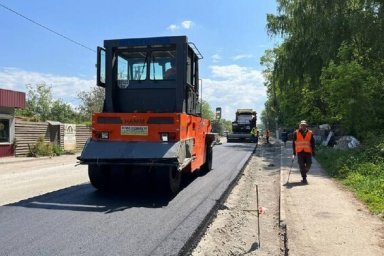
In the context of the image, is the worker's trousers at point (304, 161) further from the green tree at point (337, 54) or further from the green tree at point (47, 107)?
the green tree at point (47, 107)

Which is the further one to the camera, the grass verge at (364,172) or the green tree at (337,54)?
the green tree at (337,54)

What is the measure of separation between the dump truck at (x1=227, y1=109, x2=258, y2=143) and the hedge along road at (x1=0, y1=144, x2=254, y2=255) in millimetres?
33364

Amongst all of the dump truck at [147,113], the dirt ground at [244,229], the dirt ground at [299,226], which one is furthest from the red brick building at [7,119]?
the dirt ground at [299,226]

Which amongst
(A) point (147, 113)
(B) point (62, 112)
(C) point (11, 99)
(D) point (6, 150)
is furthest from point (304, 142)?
(B) point (62, 112)

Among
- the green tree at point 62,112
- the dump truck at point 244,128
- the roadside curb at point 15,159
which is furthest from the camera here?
the green tree at point 62,112

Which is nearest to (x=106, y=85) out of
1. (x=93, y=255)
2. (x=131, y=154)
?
(x=131, y=154)

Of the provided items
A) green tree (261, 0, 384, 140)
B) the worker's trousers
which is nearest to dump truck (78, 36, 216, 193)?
the worker's trousers

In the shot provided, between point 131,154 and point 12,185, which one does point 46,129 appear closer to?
point 12,185

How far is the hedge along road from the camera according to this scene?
20.4ft

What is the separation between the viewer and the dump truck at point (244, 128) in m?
45.1

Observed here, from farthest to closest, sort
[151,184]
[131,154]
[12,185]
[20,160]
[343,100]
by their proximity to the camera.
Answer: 1. [20,160]
2. [343,100]
3. [12,185]
4. [151,184]
5. [131,154]

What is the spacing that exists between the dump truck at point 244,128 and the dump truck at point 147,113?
32764mm

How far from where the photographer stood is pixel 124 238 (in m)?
6.64

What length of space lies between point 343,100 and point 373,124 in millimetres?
1742
